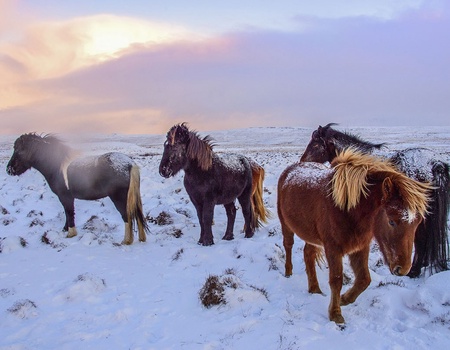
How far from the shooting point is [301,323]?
152 inches

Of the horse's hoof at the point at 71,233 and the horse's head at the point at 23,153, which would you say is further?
the horse's head at the point at 23,153

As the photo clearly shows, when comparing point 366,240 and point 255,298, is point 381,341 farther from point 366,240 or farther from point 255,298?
point 255,298

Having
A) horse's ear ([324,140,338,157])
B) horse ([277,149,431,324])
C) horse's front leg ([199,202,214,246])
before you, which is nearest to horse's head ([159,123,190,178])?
horse's front leg ([199,202,214,246])

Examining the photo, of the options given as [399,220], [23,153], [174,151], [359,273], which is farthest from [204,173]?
[23,153]

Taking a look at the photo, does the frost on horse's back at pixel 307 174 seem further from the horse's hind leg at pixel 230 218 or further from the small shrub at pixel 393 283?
the horse's hind leg at pixel 230 218

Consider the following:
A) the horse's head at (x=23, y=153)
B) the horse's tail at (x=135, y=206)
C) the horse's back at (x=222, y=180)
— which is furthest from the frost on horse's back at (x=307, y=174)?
the horse's head at (x=23, y=153)

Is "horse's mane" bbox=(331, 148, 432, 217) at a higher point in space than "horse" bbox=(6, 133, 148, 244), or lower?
higher

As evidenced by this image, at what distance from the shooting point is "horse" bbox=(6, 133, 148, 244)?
25.6 ft

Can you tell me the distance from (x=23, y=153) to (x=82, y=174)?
1.81 metres

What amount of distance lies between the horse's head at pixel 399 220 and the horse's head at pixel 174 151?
450 centimetres

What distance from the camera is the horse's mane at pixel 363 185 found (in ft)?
10.9

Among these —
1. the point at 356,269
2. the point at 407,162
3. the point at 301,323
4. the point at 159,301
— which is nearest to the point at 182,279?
the point at 159,301

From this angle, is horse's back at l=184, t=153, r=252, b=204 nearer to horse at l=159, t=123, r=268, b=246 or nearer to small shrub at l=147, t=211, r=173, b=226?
horse at l=159, t=123, r=268, b=246

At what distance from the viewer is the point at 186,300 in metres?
4.71
